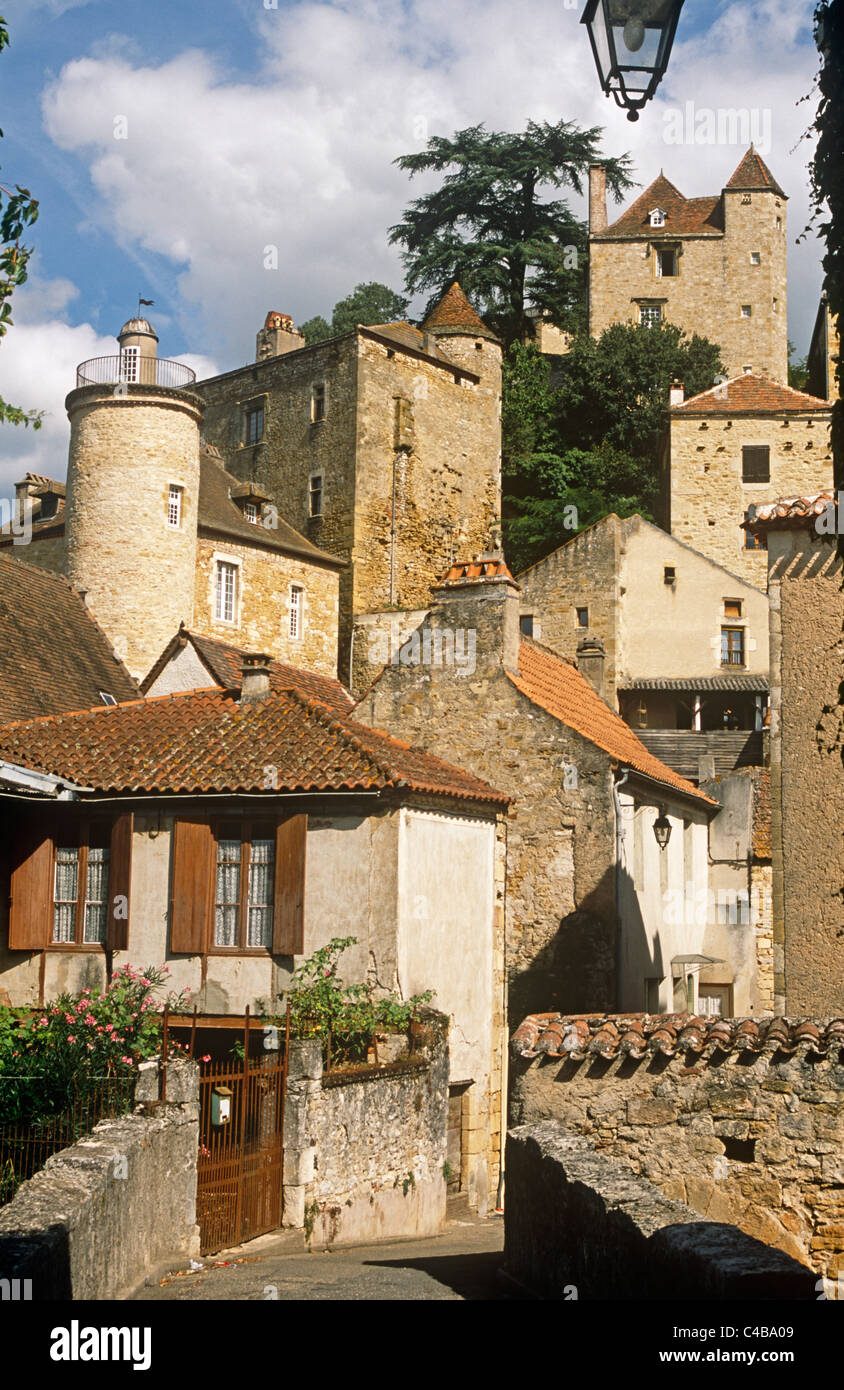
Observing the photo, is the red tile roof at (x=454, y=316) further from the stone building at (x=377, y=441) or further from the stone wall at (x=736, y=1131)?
the stone wall at (x=736, y=1131)

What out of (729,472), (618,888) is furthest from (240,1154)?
(729,472)

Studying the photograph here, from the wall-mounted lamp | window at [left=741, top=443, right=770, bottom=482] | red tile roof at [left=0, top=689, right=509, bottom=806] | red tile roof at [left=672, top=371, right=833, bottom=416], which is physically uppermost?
red tile roof at [left=672, top=371, right=833, bottom=416]

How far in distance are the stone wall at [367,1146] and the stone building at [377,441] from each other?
26621 millimetres

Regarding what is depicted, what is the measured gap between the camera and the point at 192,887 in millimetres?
16203

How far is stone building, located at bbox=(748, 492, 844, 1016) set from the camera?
1276cm

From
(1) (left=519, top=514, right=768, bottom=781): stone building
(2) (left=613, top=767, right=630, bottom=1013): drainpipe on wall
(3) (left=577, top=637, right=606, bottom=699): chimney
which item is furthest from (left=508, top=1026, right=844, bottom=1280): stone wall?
(1) (left=519, top=514, right=768, bottom=781): stone building

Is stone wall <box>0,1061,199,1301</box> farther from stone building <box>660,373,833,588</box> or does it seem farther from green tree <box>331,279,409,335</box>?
green tree <box>331,279,409,335</box>

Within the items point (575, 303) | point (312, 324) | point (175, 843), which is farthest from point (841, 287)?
point (312, 324)

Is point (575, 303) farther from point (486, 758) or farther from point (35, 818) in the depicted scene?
point (35, 818)

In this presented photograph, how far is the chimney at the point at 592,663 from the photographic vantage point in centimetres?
2648

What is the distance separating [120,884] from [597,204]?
49.5 meters

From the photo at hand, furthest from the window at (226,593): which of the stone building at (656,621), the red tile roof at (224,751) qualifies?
the red tile roof at (224,751)

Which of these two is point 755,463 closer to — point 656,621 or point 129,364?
point 656,621

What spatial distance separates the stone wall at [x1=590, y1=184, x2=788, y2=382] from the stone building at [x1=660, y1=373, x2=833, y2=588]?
38.0 ft
